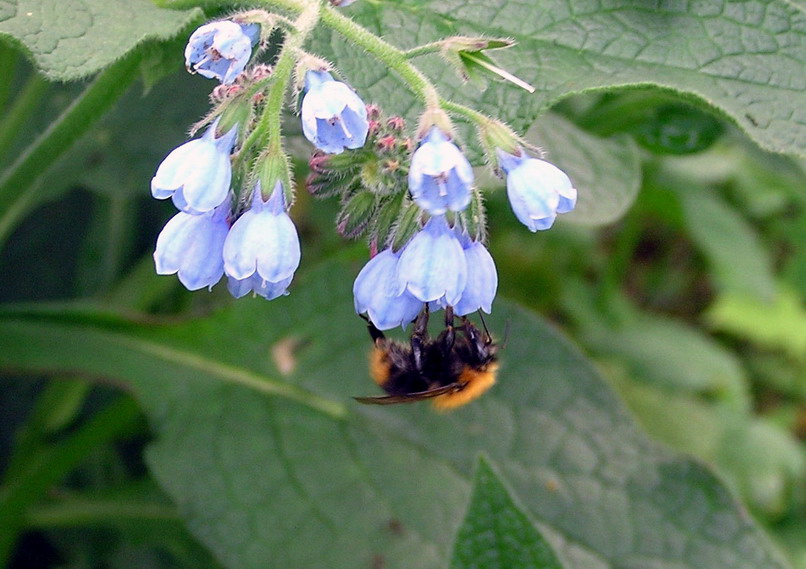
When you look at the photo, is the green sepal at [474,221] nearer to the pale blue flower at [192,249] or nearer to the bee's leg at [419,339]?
the bee's leg at [419,339]

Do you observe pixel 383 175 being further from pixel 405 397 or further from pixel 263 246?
pixel 405 397

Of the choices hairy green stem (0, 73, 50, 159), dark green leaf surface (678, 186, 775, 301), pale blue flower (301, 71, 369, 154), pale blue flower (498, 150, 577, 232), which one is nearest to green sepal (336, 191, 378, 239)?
pale blue flower (301, 71, 369, 154)

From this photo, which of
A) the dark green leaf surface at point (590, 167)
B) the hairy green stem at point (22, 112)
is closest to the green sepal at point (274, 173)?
the dark green leaf surface at point (590, 167)

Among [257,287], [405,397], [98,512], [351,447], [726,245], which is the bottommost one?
[98,512]

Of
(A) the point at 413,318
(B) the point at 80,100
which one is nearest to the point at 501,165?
(A) the point at 413,318

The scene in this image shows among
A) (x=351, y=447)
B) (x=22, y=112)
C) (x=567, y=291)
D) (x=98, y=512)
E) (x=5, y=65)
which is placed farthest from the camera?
(x=567, y=291)

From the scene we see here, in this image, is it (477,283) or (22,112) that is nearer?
(477,283)

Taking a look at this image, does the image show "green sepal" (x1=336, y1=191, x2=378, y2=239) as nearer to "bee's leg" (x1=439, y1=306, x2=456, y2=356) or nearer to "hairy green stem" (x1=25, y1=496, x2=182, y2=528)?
"bee's leg" (x1=439, y1=306, x2=456, y2=356)

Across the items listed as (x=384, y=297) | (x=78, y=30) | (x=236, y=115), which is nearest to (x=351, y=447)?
(x=384, y=297)
